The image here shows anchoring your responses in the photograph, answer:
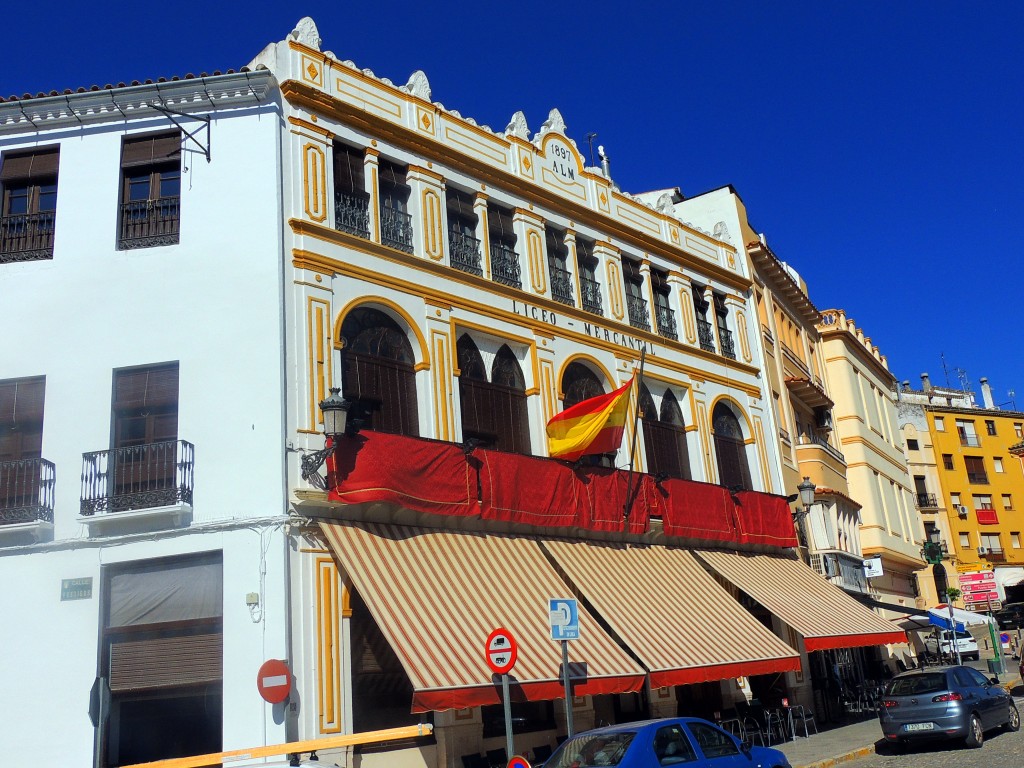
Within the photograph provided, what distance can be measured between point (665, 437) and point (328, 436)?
34.4 feet

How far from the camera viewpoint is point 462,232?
20.3 meters

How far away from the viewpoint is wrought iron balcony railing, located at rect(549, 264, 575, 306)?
71.8ft

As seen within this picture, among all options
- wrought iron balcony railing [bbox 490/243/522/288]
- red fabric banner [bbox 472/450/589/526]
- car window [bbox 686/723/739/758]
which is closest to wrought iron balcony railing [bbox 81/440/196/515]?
red fabric banner [bbox 472/450/589/526]

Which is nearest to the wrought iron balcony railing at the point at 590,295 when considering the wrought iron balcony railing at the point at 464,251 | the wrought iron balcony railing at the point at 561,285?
the wrought iron balcony railing at the point at 561,285

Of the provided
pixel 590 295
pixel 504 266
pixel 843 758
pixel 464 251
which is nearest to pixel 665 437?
pixel 590 295

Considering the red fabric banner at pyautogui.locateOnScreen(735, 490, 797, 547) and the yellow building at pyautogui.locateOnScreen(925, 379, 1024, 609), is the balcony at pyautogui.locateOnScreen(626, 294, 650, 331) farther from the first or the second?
the yellow building at pyautogui.locateOnScreen(925, 379, 1024, 609)

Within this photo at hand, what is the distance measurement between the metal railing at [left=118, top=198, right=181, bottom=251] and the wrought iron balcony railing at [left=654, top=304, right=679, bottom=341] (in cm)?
1199

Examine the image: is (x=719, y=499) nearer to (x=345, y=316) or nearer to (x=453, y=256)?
(x=453, y=256)

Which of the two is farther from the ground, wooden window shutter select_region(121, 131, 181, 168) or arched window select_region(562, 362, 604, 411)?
wooden window shutter select_region(121, 131, 181, 168)

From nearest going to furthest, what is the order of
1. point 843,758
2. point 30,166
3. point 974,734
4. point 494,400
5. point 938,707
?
point 30,166
point 974,734
point 938,707
point 843,758
point 494,400

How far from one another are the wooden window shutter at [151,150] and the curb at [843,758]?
14.6 metres

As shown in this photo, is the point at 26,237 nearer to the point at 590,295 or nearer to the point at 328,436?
the point at 328,436

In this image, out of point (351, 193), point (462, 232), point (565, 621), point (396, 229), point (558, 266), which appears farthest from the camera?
point (558, 266)

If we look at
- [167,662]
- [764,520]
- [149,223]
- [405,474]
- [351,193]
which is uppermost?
[351,193]
